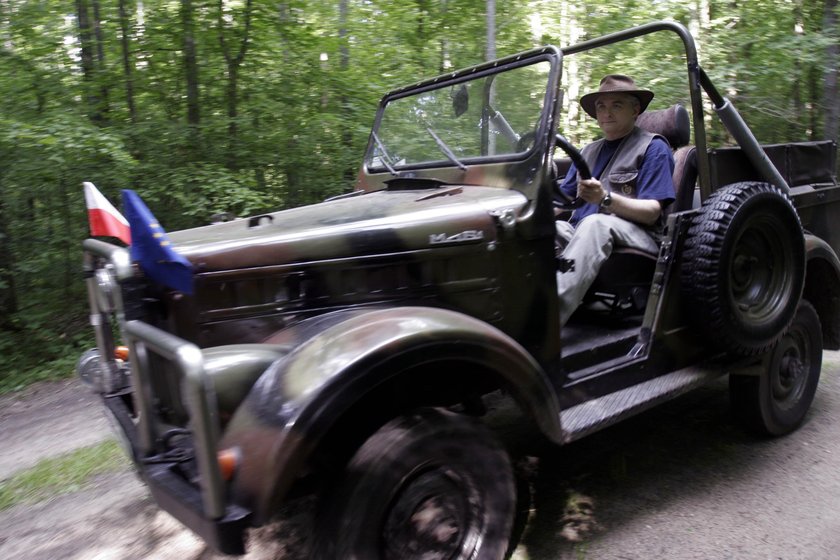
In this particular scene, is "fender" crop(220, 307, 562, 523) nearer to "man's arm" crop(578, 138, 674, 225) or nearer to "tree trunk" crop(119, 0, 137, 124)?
"man's arm" crop(578, 138, 674, 225)

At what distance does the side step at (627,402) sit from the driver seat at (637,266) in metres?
0.46

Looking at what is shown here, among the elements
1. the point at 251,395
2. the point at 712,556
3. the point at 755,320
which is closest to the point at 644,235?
the point at 755,320

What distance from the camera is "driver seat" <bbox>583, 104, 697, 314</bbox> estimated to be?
3197 mm

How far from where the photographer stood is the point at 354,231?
7.70ft

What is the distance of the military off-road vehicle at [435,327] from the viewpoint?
6.19 ft

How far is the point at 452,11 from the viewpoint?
9.06m

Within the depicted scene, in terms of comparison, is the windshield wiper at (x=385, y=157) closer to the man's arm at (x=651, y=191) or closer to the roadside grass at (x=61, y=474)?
the man's arm at (x=651, y=191)

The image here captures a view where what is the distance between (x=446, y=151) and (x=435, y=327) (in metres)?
1.36

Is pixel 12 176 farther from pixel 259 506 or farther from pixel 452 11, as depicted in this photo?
pixel 452 11

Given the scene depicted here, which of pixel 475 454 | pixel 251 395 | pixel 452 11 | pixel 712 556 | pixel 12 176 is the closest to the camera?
pixel 251 395

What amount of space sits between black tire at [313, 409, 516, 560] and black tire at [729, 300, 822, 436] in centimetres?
186

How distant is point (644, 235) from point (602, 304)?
43 centimetres

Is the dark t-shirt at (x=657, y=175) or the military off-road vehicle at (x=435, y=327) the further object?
the dark t-shirt at (x=657, y=175)

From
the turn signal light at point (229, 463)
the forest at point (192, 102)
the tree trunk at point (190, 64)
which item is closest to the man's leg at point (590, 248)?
the turn signal light at point (229, 463)
